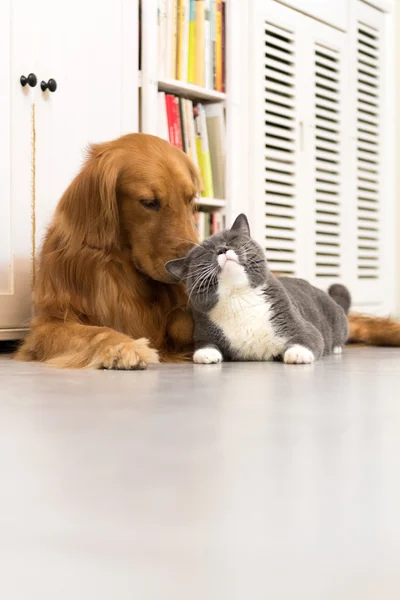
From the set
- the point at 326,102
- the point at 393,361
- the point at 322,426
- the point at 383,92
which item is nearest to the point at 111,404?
the point at 322,426

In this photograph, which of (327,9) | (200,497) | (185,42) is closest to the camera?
(200,497)

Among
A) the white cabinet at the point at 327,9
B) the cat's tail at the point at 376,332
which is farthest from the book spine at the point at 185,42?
the cat's tail at the point at 376,332

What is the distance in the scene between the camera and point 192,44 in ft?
10.3

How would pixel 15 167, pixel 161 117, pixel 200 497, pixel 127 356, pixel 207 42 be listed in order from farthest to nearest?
1. pixel 207 42
2. pixel 161 117
3. pixel 15 167
4. pixel 127 356
5. pixel 200 497

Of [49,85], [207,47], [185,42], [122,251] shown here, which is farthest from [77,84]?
[122,251]

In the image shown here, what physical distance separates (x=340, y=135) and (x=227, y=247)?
7.51 feet

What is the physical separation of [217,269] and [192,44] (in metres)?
1.54

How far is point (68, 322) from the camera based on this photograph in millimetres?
2031

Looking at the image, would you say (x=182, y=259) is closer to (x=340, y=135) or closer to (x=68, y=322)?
(x=68, y=322)

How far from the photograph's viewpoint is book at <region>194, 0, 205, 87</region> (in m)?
3.14

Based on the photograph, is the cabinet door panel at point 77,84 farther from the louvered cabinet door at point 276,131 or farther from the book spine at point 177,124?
the louvered cabinet door at point 276,131

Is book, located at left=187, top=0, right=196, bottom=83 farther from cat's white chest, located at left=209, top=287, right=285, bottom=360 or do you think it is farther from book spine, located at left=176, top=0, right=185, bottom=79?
cat's white chest, located at left=209, top=287, right=285, bottom=360

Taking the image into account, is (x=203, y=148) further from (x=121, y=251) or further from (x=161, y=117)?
(x=121, y=251)

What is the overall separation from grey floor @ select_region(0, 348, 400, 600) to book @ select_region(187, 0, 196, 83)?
208 centimetres
